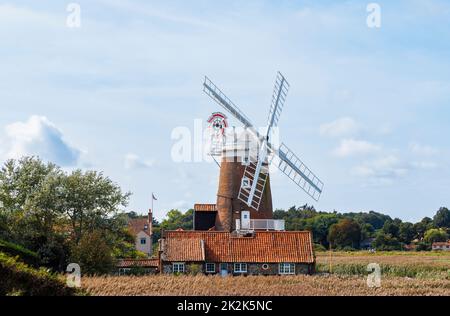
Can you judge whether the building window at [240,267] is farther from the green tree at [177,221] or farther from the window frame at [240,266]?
the green tree at [177,221]

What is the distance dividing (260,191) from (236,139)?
3532 mm

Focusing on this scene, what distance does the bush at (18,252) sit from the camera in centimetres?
3083

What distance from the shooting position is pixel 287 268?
1708 inches

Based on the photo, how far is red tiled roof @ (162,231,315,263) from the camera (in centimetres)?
4300

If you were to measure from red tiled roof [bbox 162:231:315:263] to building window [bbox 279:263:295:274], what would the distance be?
0.29m

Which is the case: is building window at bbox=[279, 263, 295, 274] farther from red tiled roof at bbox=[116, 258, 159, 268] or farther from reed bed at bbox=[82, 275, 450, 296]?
red tiled roof at bbox=[116, 258, 159, 268]

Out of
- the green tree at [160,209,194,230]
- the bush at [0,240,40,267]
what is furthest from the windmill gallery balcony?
the green tree at [160,209,194,230]

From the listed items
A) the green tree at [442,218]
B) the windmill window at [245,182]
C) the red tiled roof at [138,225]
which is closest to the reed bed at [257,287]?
the windmill window at [245,182]

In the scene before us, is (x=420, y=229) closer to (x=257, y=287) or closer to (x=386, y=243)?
(x=386, y=243)

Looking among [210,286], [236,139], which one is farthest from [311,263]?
[210,286]

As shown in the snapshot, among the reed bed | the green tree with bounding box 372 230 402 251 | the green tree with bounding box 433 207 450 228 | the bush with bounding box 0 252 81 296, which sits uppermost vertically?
the green tree with bounding box 433 207 450 228

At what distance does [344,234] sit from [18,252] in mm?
69664

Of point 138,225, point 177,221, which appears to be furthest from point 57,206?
point 177,221

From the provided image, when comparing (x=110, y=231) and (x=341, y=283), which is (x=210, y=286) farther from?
(x=110, y=231)
